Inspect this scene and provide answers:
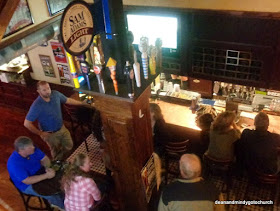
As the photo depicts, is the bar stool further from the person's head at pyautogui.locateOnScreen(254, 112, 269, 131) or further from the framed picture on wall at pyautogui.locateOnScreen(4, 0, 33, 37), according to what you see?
the framed picture on wall at pyautogui.locateOnScreen(4, 0, 33, 37)

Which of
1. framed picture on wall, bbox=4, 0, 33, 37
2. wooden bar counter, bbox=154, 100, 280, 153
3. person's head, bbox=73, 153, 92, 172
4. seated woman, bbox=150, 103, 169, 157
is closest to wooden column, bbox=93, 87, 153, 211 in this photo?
person's head, bbox=73, 153, 92, 172

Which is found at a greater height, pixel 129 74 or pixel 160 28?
pixel 129 74

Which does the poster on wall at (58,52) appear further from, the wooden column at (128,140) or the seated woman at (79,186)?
the seated woman at (79,186)

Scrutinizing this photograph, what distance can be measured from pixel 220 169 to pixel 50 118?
2894 mm

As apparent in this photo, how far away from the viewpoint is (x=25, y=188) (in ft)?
13.4

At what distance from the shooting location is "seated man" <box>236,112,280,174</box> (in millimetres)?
3895

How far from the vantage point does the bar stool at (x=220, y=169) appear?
14.2 ft

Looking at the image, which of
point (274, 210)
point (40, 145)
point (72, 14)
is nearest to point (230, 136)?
point (274, 210)

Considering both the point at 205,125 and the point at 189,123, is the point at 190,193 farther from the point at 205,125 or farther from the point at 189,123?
the point at 189,123

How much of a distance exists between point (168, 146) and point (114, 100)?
155cm

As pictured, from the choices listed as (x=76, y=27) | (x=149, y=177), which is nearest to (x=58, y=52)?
(x=149, y=177)

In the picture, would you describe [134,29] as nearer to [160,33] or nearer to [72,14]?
[160,33]

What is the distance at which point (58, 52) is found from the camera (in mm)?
6801

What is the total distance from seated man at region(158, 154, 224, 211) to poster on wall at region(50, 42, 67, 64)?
463cm
